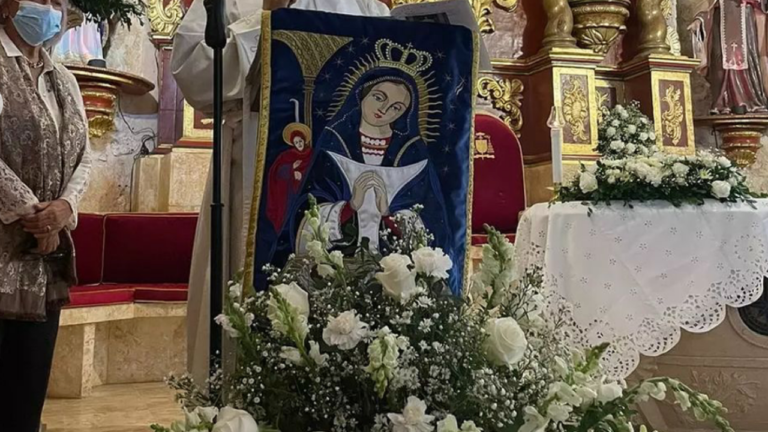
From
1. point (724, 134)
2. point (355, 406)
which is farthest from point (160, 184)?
point (724, 134)

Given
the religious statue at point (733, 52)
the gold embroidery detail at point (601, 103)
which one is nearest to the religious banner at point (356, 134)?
the gold embroidery detail at point (601, 103)

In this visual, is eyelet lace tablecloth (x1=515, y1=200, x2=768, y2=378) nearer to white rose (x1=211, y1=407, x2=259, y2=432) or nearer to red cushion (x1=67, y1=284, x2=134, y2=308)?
white rose (x1=211, y1=407, x2=259, y2=432)

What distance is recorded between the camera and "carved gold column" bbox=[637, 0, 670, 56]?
5.72m

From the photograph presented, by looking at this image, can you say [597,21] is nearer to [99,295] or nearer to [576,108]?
[576,108]

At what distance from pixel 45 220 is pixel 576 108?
437 cm

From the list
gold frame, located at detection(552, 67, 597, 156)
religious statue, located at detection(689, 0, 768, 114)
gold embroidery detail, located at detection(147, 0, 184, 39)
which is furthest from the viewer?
religious statue, located at detection(689, 0, 768, 114)

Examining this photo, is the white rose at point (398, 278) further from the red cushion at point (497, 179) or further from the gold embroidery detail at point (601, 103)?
the gold embroidery detail at point (601, 103)

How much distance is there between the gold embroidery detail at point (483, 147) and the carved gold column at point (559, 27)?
3.65 ft

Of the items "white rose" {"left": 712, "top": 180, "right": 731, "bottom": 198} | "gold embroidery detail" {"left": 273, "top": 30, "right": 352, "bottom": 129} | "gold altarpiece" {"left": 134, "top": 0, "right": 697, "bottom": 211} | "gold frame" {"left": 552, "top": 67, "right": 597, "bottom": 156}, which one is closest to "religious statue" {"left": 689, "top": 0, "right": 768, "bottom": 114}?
"gold altarpiece" {"left": 134, "top": 0, "right": 697, "bottom": 211}

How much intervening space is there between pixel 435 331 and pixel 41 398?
1309 mm

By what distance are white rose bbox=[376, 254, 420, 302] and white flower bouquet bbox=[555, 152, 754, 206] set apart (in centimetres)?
148

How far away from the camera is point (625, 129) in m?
5.34

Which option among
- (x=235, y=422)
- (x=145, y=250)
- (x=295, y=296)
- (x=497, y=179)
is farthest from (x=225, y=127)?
(x=497, y=179)

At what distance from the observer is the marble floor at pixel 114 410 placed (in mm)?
2744
